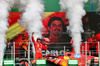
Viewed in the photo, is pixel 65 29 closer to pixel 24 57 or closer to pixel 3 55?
pixel 24 57

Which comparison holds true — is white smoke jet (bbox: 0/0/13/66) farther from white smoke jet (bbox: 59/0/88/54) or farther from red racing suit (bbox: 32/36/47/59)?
white smoke jet (bbox: 59/0/88/54)

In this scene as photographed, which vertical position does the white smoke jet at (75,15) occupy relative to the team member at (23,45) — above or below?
above

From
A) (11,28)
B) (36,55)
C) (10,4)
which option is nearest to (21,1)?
(10,4)

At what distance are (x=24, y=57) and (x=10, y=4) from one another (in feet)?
A: 5.08

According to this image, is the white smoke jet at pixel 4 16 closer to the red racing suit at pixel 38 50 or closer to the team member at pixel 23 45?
the team member at pixel 23 45

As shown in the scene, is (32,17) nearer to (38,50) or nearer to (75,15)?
(38,50)

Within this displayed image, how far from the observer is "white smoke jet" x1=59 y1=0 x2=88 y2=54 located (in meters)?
5.88

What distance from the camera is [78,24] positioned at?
5941 mm

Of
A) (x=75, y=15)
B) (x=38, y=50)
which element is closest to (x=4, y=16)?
(x=38, y=50)

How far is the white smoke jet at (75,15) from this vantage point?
5.88m

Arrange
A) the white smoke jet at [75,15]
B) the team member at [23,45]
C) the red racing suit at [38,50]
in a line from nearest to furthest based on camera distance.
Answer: the red racing suit at [38,50] < the team member at [23,45] < the white smoke jet at [75,15]

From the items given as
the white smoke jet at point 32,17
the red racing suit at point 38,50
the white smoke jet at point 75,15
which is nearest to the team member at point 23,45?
the white smoke jet at point 32,17

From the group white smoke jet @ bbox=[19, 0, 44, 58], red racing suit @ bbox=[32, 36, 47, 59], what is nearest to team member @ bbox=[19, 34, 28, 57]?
white smoke jet @ bbox=[19, 0, 44, 58]

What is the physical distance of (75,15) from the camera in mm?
5918
